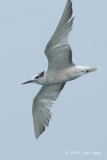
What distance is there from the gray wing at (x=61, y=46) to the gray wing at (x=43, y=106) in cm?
130

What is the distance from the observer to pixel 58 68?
47.7 ft

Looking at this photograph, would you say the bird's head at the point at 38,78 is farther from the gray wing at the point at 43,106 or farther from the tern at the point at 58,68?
the gray wing at the point at 43,106

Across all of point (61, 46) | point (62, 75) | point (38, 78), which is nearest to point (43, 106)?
point (38, 78)

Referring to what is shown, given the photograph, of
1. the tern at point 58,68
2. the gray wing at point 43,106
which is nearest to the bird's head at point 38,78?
the tern at point 58,68

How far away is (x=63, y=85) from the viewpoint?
1566 cm

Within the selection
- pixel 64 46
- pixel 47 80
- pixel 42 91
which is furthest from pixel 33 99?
pixel 64 46

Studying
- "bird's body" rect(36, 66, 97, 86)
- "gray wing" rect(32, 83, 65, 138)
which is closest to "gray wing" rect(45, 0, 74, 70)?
"bird's body" rect(36, 66, 97, 86)

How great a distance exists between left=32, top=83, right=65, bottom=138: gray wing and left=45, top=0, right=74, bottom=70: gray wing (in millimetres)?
1296

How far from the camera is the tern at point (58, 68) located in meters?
13.7

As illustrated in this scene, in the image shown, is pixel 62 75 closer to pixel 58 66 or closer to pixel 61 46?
pixel 58 66

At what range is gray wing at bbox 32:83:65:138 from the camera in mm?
15711

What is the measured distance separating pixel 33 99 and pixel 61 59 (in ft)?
6.47

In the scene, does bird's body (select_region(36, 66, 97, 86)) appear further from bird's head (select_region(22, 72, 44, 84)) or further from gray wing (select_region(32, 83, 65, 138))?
gray wing (select_region(32, 83, 65, 138))

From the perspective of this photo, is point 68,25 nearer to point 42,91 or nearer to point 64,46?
point 64,46
